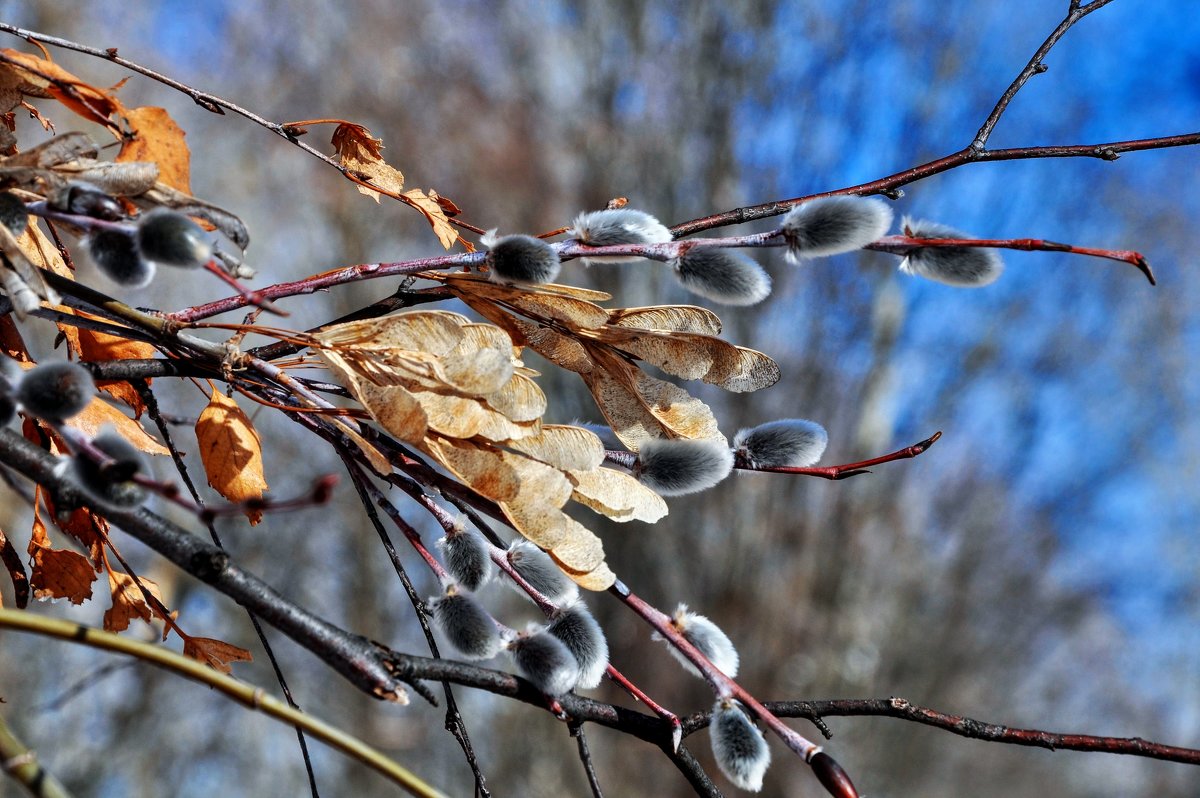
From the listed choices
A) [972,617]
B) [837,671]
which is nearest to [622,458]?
[837,671]

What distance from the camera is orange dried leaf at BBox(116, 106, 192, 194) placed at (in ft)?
1.77

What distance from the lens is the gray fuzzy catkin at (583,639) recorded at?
0.55 meters

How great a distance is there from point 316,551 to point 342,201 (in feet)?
8.62

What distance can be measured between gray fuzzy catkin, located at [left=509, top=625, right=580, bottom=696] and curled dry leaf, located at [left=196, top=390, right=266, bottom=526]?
0.23m

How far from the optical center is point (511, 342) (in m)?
0.62

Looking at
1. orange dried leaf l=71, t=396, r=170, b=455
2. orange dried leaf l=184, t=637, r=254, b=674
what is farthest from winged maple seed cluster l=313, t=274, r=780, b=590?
orange dried leaf l=184, t=637, r=254, b=674

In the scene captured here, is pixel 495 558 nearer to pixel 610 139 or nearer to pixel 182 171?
pixel 182 171

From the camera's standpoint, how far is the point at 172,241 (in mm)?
457

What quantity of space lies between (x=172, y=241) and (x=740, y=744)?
0.39 m

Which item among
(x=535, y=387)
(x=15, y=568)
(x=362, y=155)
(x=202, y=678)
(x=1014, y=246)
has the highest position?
(x=362, y=155)

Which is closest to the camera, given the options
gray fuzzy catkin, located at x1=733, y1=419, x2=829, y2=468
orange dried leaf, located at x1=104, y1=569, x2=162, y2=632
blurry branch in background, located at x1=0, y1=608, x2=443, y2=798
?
→ blurry branch in background, located at x1=0, y1=608, x2=443, y2=798

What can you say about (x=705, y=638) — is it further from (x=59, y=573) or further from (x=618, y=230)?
(x=59, y=573)

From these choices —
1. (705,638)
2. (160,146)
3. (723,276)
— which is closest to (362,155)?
(160,146)

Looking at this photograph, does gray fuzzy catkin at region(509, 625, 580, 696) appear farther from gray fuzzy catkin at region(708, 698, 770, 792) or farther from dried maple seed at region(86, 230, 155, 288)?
dried maple seed at region(86, 230, 155, 288)
